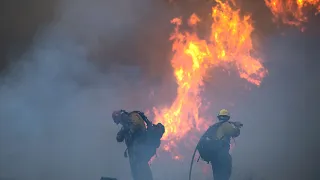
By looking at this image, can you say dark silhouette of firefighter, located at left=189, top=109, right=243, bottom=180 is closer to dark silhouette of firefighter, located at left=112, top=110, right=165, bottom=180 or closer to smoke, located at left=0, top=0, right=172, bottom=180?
dark silhouette of firefighter, located at left=112, top=110, right=165, bottom=180

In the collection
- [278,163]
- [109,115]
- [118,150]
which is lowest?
[278,163]

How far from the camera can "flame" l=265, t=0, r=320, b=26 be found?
63.5ft

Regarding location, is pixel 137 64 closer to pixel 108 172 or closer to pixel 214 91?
pixel 214 91

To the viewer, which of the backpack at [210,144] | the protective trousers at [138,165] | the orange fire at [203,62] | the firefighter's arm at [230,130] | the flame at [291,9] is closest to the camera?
the firefighter's arm at [230,130]

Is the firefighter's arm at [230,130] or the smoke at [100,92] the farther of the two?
the smoke at [100,92]

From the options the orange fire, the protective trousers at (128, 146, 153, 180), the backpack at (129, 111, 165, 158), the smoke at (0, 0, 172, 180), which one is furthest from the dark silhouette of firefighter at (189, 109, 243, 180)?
the smoke at (0, 0, 172, 180)

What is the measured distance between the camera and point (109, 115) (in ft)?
66.6

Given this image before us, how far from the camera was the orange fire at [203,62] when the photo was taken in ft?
60.5

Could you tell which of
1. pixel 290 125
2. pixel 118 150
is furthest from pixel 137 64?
pixel 290 125

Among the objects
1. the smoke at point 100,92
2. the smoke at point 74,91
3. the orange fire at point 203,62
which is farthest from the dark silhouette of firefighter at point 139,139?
the smoke at point 74,91

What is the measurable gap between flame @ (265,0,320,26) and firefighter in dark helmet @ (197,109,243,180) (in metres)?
9.60

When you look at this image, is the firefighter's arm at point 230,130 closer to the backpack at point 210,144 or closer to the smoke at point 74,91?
the backpack at point 210,144

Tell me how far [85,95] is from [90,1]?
434cm

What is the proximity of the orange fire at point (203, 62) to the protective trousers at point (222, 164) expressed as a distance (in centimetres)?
656
